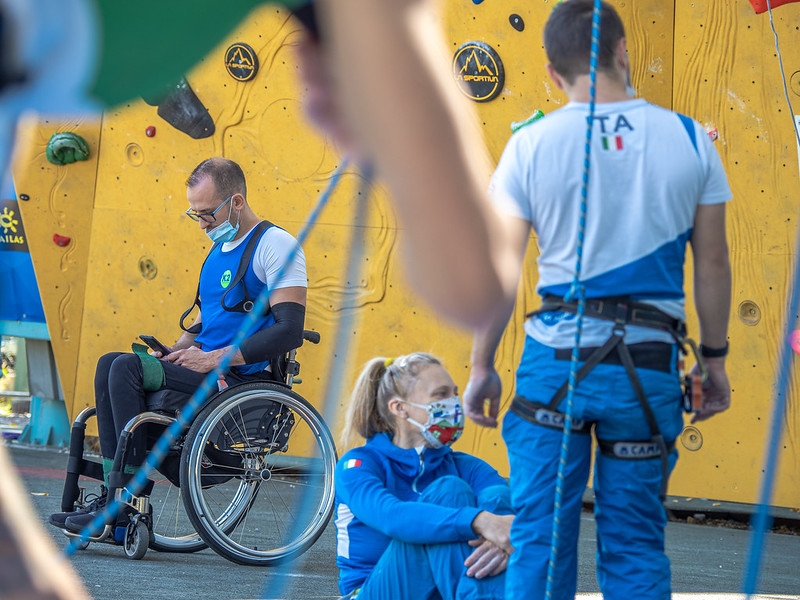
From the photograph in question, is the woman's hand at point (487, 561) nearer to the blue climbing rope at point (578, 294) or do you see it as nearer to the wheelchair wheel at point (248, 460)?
the blue climbing rope at point (578, 294)

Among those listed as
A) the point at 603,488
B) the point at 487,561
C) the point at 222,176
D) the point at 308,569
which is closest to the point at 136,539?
the point at 308,569

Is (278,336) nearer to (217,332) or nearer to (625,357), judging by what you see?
(217,332)

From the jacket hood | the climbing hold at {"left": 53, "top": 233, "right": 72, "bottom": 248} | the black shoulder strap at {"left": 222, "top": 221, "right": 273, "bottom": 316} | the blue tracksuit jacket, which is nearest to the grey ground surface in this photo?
the blue tracksuit jacket

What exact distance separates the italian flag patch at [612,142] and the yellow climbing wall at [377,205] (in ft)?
8.97

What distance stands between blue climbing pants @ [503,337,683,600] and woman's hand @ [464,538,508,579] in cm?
11

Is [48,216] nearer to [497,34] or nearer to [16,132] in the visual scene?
[497,34]

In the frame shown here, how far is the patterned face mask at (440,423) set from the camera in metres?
2.48

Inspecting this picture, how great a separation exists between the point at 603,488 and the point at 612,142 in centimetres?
70

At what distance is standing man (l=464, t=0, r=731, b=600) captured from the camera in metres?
1.91

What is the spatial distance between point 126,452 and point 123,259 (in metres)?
3.12

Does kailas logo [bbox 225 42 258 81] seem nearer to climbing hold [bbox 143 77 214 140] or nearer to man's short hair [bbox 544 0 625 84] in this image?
climbing hold [bbox 143 77 214 140]

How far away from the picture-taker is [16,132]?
552 mm

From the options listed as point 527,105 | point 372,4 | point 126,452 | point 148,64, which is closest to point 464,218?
point 372,4

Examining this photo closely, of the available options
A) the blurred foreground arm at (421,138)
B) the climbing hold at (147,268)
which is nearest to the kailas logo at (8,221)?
the climbing hold at (147,268)
